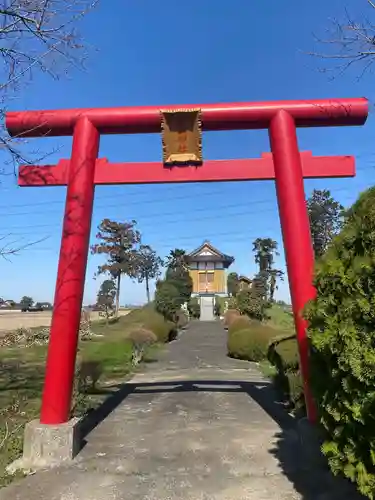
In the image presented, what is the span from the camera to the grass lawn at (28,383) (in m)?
5.55

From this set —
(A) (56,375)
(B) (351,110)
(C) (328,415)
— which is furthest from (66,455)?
(B) (351,110)

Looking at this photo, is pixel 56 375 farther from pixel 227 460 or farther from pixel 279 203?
pixel 279 203

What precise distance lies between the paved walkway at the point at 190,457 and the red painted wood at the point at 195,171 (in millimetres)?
3447

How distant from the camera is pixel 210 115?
5.93 m

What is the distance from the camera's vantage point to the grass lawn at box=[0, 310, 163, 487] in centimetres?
555

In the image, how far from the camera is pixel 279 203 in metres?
5.82

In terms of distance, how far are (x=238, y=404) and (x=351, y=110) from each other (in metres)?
5.38

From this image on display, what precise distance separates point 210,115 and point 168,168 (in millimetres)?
915

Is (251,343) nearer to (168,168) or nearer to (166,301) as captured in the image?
(168,168)

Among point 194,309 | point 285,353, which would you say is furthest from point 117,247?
point 285,353

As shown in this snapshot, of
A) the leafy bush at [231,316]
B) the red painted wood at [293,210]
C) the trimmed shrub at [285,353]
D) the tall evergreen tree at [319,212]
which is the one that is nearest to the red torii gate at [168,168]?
the red painted wood at [293,210]

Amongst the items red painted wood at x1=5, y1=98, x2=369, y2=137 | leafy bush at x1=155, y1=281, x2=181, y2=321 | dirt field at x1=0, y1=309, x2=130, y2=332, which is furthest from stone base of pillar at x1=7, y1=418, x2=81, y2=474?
dirt field at x1=0, y1=309, x2=130, y2=332

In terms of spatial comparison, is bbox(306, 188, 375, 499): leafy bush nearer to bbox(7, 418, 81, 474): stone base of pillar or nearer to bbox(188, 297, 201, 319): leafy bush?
bbox(7, 418, 81, 474): stone base of pillar

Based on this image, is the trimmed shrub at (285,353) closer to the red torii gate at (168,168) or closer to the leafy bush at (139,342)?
the red torii gate at (168,168)
